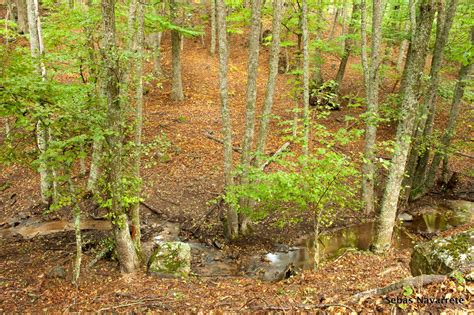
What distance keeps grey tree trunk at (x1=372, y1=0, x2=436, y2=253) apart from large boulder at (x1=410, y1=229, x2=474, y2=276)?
7.59 feet

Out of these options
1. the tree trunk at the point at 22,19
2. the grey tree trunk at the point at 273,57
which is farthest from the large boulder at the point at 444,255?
the tree trunk at the point at 22,19

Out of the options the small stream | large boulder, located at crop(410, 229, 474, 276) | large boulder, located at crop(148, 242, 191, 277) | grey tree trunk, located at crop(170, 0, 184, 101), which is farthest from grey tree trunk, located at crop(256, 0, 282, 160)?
grey tree trunk, located at crop(170, 0, 184, 101)

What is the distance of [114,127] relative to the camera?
556cm

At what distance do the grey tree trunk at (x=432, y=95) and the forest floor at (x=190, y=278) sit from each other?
287 centimetres

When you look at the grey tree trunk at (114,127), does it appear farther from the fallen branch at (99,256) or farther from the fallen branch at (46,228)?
the fallen branch at (46,228)

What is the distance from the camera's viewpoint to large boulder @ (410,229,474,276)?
13.2 feet

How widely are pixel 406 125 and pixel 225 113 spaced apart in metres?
4.25

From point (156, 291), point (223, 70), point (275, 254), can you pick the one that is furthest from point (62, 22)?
point (275, 254)

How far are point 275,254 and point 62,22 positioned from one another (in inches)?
367

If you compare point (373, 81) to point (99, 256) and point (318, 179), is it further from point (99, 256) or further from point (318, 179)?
point (99, 256)

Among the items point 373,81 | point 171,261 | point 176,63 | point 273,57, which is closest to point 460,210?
point 373,81

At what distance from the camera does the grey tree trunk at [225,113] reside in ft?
25.7

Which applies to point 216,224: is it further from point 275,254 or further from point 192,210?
point 275,254

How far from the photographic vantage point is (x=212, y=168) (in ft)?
41.8
